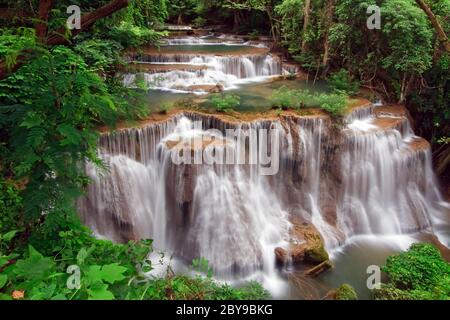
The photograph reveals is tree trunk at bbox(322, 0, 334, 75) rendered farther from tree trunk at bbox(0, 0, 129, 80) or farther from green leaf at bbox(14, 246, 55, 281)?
green leaf at bbox(14, 246, 55, 281)

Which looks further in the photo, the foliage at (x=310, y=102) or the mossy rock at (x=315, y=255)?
the foliage at (x=310, y=102)

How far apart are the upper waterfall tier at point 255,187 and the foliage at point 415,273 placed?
1934 mm

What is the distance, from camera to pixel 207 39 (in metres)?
19.8

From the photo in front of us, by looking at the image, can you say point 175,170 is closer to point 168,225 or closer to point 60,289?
point 168,225

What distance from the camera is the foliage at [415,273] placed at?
6398mm

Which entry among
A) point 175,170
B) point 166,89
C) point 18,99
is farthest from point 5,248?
point 166,89

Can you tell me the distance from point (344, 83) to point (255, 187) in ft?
18.8

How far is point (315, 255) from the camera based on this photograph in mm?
7887

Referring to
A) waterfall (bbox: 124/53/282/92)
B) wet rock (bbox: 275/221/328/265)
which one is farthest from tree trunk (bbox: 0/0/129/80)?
waterfall (bbox: 124/53/282/92)

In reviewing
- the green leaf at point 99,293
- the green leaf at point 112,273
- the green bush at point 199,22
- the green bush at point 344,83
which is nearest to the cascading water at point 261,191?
the green bush at point 344,83

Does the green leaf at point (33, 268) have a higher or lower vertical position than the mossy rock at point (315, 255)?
higher

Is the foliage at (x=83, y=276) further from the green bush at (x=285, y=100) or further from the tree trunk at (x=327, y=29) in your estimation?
the tree trunk at (x=327, y=29)

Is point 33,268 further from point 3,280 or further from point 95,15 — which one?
point 95,15

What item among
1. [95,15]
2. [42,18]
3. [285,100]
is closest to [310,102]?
[285,100]
